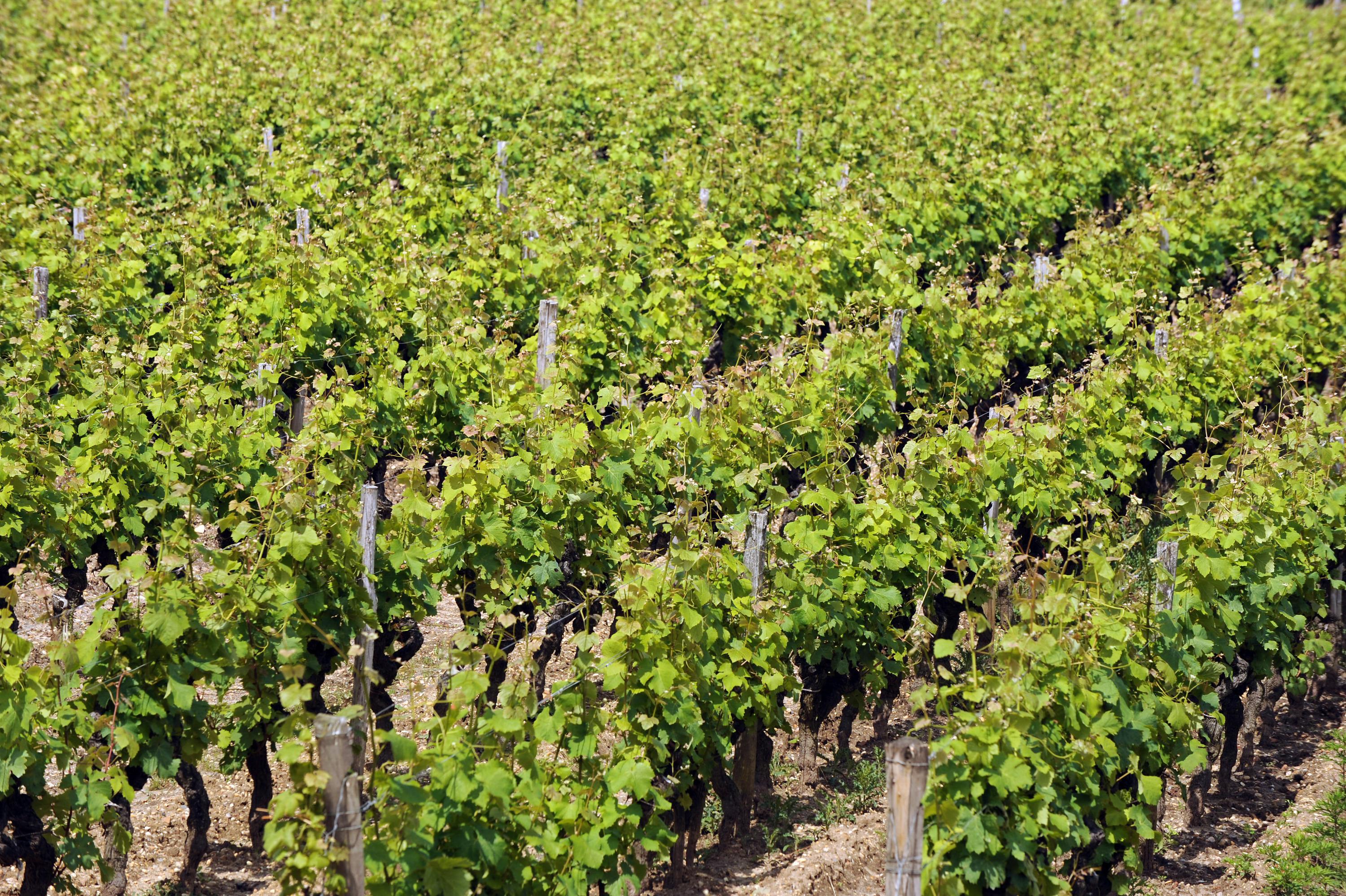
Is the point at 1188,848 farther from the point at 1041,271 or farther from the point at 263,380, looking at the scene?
the point at 263,380

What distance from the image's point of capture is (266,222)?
32.5 feet

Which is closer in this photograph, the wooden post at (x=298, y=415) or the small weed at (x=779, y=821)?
the small weed at (x=779, y=821)

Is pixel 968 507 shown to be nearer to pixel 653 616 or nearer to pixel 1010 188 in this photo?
pixel 653 616

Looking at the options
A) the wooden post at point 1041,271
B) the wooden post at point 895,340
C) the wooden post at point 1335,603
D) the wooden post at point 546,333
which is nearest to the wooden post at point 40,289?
the wooden post at point 546,333

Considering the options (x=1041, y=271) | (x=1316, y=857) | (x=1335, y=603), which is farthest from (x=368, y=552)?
(x=1041, y=271)

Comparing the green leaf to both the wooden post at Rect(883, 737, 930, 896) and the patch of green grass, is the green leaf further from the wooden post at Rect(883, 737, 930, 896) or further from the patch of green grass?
the patch of green grass

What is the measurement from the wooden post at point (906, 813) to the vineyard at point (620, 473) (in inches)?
8.8

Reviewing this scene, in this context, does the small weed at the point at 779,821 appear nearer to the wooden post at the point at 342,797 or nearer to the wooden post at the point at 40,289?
the wooden post at the point at 342,797

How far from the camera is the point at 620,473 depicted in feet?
20.8

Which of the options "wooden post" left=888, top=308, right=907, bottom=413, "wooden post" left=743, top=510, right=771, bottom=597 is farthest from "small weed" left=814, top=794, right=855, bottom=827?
"wooden post" left=888, top=308, right=907, bottom=413

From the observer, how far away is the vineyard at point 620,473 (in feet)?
15.3

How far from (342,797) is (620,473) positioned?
288 cm

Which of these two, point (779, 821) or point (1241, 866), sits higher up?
point (779, 821)

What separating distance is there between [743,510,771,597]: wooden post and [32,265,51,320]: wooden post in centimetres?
505
